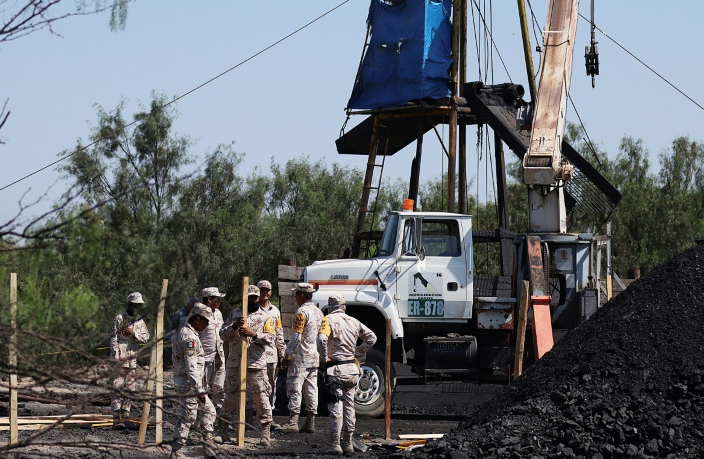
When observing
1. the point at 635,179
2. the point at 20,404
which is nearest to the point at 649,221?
the point at 635,179

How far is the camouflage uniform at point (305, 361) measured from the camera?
43.4 feet

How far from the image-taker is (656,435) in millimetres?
9906

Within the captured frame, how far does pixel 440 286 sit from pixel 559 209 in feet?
6.51

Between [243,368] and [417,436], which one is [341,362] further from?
[417,436]

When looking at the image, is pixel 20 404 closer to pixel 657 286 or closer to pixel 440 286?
pixel 440 286

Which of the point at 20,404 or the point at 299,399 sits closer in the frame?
the point at 299,399

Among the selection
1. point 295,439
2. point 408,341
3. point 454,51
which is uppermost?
point 454,51

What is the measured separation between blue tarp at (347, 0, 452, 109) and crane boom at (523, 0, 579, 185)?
295cm

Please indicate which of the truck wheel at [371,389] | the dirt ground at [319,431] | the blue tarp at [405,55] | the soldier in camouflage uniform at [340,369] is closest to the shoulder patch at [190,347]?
the dirt ground at [319,431]

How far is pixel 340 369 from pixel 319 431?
220 centimetres

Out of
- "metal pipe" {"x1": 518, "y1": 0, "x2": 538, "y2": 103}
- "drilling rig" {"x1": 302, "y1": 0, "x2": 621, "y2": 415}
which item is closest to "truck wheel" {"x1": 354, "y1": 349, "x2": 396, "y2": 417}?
"drilling rig" {"x1": 302, "y1": 0, "x2": 621, "y2": 415}

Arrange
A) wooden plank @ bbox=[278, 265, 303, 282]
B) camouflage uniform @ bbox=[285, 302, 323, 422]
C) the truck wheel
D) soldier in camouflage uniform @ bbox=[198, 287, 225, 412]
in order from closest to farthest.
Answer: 1. soldier in camouflage uniform @ bbox=[198, 287, 225, 412]
2. camouflage uniform @ bbox=[285, 302, 323, 422]
3. the truck wheel
4. wooden plank @ bbox=[278, 265, 303, 282]

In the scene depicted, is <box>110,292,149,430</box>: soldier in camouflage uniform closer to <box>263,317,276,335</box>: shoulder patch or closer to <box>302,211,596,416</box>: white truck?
<box>263,317,276,335</box>: shoulder patch

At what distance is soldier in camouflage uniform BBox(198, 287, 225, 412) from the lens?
40.0ft
